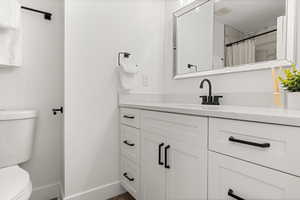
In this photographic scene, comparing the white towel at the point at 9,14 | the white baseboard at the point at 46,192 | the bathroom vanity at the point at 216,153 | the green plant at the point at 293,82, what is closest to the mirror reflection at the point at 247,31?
the green plant at the point at 293,82

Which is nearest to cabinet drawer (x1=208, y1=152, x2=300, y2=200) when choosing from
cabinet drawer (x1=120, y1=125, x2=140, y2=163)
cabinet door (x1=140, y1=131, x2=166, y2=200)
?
cabinet door (x1=140, y1=131, x2=166, y2=200)

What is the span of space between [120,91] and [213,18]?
1.06 meters

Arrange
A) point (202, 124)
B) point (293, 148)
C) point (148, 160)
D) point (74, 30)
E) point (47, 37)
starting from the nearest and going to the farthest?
1. point (293, 148)
2. point (202, 124)
3. point (148, 160)
4. point (74, 30)
5. point (47, 37)

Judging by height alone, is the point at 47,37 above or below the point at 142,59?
above

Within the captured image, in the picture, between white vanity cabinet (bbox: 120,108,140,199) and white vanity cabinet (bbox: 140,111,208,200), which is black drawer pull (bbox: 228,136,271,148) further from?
white vanity cabinet (bbox: 120,108,140,199)

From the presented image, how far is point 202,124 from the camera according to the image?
2.54ft

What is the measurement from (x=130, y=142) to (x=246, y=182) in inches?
36.1

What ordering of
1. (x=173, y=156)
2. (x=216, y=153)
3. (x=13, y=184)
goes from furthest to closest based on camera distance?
(x=173, y=156) → (x=13, y=184) → (x=216, y=153)

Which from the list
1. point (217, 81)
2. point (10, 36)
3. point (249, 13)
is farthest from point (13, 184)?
point (249, 13)

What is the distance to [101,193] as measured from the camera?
1438 millimetres

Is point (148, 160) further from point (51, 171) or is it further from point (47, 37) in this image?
point (47, 37)

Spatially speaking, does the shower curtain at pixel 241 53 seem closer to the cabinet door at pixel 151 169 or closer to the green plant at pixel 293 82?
the green plant at pixel 293 82

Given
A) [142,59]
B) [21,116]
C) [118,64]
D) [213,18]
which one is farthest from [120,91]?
[213,18]

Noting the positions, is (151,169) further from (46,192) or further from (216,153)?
(46,192)
